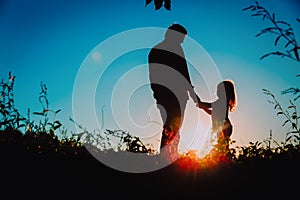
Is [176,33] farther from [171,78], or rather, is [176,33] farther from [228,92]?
[228,92]

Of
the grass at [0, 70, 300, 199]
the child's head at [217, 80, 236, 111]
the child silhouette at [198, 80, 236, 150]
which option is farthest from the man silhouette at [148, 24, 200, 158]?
the grass at [0, 70, 300, 199]

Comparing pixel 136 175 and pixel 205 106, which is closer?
pixel 136 175

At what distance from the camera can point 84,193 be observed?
308cm

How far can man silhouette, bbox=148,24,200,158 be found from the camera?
6.32 meters

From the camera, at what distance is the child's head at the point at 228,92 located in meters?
6.18

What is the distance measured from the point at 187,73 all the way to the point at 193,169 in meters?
3.33

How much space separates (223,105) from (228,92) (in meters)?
0.33

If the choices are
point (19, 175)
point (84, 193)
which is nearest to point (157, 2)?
point (84, 193)

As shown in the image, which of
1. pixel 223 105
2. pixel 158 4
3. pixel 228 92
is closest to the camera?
pixel 158 4

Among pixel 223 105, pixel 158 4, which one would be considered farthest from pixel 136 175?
pixel 223 105

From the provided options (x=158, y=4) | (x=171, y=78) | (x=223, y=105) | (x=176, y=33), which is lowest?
(x=158, y=4)

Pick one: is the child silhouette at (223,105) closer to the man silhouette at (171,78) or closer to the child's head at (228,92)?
the child's head at (228,92)

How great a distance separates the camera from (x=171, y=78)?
21.1ft

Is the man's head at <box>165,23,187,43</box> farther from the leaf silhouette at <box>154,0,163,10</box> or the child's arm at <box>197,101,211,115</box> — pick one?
the leaf silhouette at <box>154,0,163,10</box>
